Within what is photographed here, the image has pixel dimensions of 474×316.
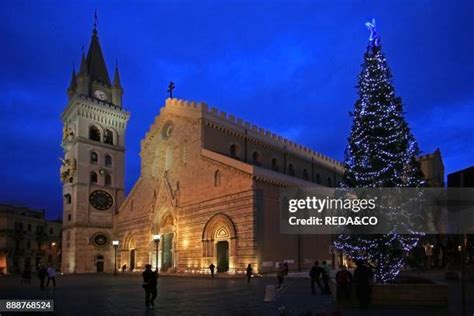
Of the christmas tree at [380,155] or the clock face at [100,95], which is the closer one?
the christmas tree at [380,155]

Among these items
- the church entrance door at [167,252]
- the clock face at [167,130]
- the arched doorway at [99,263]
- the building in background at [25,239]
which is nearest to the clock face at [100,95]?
the clock face at [167,130]

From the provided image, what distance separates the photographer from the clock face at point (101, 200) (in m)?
60.8

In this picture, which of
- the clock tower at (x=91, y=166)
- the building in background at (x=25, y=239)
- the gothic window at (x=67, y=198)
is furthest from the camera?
the building in background at (x=25, y=239)

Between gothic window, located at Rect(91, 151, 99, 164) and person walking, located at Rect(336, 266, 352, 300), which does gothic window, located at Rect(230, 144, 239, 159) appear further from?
person walking, located at Rect(336, 266, 352, 300)

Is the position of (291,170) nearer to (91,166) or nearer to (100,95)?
(91,166)

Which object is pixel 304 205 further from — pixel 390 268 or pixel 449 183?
pixel 449 183

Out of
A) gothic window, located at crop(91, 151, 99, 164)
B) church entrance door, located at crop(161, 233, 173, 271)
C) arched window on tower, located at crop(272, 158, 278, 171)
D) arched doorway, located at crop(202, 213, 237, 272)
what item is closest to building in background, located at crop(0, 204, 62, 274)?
gothic window, located at crop(91, 151, 99, 164)

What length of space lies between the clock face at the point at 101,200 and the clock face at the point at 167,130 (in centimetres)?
1625

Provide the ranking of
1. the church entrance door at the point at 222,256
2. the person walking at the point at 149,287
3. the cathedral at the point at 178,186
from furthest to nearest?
1. the church entrance door at the point at 222,256
2. the cathedral at the point at 178,186
3. the person walking at the point at 149,287

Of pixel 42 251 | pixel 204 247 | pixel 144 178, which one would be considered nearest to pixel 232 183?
pixel 204 247

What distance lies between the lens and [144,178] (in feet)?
176

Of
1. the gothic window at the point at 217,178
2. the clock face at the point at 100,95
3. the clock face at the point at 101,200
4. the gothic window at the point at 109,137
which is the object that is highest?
the clock face at the point at 100,95

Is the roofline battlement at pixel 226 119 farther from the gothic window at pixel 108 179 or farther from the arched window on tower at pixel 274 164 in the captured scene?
the gothic window at pixel 108 179

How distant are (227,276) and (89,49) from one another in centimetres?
4333
